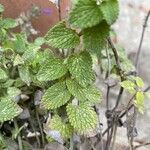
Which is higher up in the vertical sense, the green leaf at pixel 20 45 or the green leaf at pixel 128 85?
the green leaf at pixel 20 45

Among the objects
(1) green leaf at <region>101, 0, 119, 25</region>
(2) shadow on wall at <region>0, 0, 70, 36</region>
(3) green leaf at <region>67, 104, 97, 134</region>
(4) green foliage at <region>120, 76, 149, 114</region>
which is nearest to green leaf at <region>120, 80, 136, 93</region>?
(4) green foliage at <region>120, 76, 149, 114</region>

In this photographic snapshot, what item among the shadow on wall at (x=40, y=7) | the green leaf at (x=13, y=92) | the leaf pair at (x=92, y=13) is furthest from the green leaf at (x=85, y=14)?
the shadow on wall at (x=40, y=7)

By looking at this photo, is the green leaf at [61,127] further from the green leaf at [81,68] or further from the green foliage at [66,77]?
the green leaf at [81,68]

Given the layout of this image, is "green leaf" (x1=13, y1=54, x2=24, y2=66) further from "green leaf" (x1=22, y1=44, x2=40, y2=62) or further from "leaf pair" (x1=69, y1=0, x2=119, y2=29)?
"leaf pair" (x1=69, y1=0, x2=119, y2=29)

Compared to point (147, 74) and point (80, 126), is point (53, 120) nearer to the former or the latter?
point (80, 126)

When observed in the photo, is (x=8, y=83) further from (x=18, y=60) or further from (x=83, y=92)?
(x=83, y=92)

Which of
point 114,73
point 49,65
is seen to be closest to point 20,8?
point 114,73

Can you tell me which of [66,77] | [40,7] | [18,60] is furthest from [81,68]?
[40,7]
